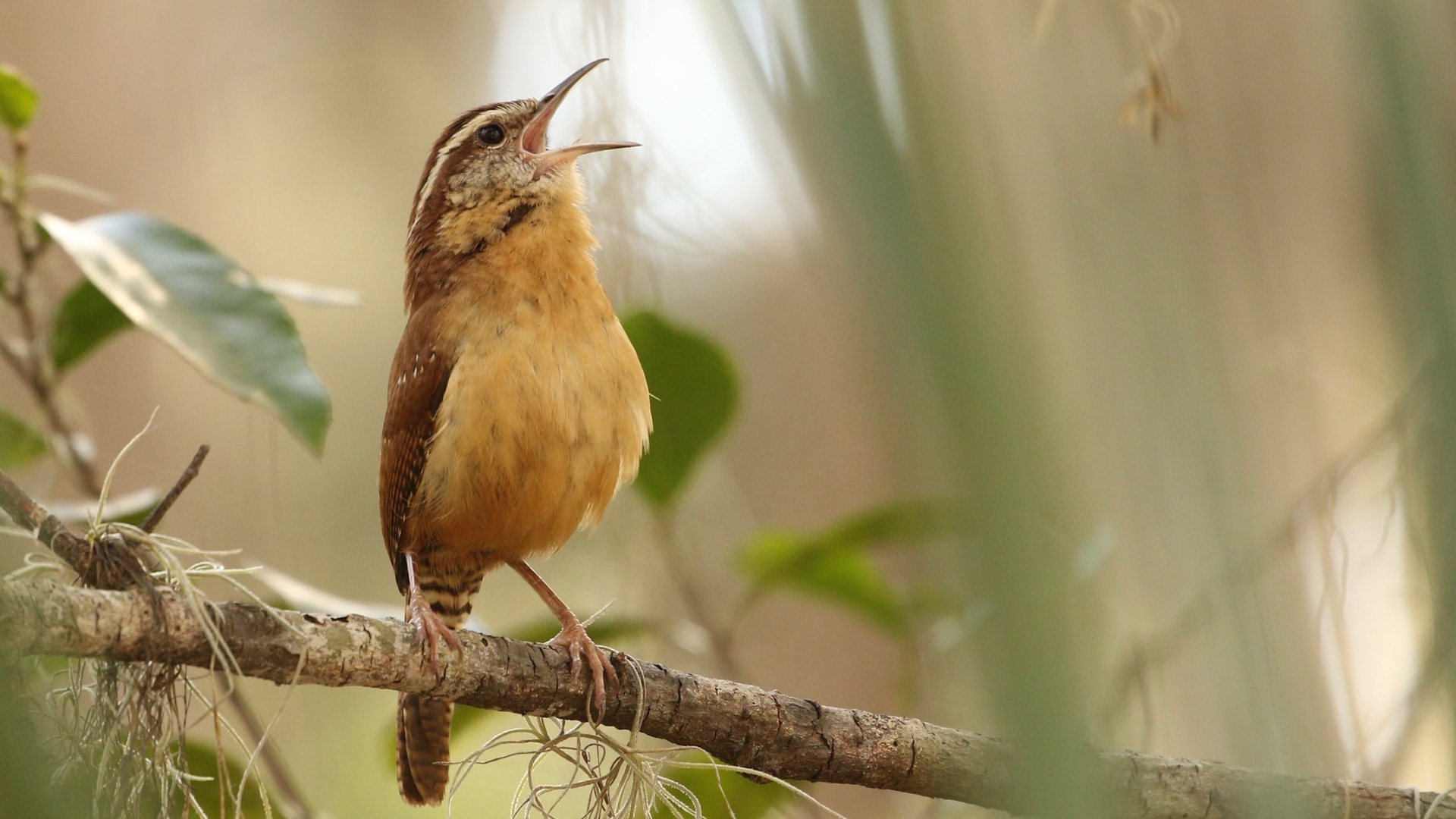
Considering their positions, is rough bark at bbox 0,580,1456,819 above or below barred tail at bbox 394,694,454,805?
above

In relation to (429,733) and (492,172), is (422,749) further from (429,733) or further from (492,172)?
(492,172)

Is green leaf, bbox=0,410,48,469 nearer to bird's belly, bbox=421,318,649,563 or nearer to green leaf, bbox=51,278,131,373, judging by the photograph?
green leaf, bbox=51,278,131,373

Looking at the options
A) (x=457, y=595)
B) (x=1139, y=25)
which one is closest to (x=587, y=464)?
(x=457, y=595)

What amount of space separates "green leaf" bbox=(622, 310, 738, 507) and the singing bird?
0.26 meters

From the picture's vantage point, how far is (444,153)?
11.3 feet

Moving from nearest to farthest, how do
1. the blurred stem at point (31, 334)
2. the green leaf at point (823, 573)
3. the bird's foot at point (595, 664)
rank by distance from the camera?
the bird's foot at point (595, 664)
the blurred stem at point (31, 334)
the green leaf at point (823, 573)

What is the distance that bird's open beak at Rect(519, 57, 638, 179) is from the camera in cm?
322

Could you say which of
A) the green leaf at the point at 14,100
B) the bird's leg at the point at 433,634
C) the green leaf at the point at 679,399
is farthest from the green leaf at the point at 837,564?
the green leaf at the point at 14,100

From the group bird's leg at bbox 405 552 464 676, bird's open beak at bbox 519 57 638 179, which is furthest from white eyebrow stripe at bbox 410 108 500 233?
bird's leg at bbox 405 552 464 676

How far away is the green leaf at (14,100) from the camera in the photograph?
2.98 metres

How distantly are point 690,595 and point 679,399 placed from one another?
2.15ft

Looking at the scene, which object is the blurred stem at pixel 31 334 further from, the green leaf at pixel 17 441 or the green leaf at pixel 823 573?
the green leaf at pixel 823 573

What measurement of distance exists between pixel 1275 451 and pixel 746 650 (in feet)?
21.8

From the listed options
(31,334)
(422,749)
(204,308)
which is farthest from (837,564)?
(31,334)
